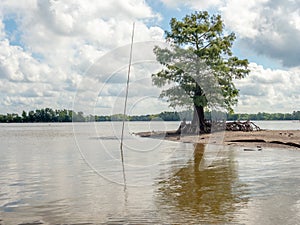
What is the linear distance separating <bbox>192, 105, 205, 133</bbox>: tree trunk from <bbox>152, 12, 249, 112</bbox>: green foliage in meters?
0.93

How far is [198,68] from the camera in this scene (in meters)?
36.2

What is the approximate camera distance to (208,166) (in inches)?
Result: 640

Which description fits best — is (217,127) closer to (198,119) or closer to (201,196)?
(198,119)

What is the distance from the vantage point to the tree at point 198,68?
36.7 metres

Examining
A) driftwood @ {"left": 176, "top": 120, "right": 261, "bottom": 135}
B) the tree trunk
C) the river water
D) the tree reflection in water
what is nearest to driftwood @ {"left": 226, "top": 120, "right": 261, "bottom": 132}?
driftwood @ {"left": 176, "top": 120, "right": 261, "bottom": 135}

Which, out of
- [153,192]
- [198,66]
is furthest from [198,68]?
[153,192]

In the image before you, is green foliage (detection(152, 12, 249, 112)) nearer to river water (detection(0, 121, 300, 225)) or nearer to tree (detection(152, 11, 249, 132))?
tree (detection(152, 11, 249, 132))

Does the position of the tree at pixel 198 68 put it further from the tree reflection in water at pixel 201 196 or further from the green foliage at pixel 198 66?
the tree reflection in water at pixel 201 196

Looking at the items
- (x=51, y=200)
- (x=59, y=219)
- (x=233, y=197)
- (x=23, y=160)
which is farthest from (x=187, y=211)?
(x=23, y=160)

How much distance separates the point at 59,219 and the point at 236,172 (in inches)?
309

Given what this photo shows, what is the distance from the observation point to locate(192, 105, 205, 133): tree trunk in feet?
122

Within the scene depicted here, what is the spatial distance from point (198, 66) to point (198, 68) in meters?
0.24

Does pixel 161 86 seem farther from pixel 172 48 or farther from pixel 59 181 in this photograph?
pixel 59 181

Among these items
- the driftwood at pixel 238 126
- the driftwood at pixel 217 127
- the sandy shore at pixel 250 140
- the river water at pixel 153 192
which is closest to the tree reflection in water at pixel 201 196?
the river water at pixel 153 192
